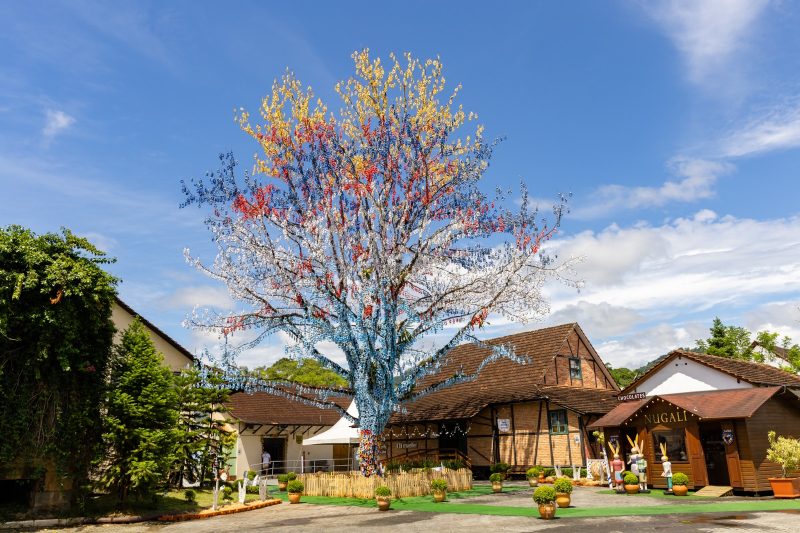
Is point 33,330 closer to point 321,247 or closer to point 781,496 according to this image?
point 321,247

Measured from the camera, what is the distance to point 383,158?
2167 cm

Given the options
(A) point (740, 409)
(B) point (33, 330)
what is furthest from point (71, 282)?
(A) point (740, 409)

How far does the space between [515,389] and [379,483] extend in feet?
36.5

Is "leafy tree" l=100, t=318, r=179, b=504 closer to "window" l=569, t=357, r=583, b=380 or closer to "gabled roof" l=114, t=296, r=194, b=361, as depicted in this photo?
"gabled roof" l=114, t=296, r=194, b=361

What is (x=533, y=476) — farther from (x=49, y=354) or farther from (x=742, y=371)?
(x=49, y=354)

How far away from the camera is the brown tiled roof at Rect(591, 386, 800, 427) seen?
1916 cm

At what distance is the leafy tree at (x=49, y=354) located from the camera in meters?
16.0

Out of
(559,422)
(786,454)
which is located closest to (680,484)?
(786,454)

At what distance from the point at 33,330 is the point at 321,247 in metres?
9.27

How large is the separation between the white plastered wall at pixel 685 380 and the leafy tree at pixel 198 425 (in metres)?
18.2

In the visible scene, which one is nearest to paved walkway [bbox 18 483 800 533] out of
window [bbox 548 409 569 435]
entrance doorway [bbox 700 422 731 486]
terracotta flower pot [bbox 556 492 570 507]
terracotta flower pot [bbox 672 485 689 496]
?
terracotta flower pot [bbox 672 485 689 496]

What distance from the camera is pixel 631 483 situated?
20312 mm

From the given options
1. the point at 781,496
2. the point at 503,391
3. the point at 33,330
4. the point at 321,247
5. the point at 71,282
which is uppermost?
the point at 321,247

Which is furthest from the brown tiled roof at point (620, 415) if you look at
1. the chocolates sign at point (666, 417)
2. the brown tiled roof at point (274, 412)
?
the brown tiled roof at point (274, 412)
